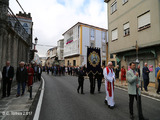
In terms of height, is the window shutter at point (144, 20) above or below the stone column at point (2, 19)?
above

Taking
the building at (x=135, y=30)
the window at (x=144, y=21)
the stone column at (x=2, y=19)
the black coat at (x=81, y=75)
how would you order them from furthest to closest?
the window at (x=144, y=21) < the building at (x=135, y=30) < the black coat at (x=81, y=75) < the stone column at (x=2, y=19)

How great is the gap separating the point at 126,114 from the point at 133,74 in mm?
1405

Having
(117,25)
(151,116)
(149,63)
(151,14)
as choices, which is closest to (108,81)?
(151,116)

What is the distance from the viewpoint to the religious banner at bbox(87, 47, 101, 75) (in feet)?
25.5

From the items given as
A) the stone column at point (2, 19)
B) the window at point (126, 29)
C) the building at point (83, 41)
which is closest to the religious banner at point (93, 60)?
the stone column at point (2, 19)

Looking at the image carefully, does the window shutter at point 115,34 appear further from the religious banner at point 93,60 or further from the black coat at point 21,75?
the black coat at point 21,75

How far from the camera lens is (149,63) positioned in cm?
1073

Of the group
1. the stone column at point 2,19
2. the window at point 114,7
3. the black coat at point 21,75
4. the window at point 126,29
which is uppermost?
the window at point 114,7

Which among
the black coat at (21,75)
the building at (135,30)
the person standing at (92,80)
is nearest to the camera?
the black coat at (21,75)

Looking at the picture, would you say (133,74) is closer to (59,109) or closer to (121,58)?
(59,109)

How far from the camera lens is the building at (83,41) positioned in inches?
1216

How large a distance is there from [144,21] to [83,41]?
68.4ft

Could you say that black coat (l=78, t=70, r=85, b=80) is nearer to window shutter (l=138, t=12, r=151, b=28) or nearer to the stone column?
the stone column

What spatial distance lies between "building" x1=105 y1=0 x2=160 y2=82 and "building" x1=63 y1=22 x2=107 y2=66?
14.9 m
